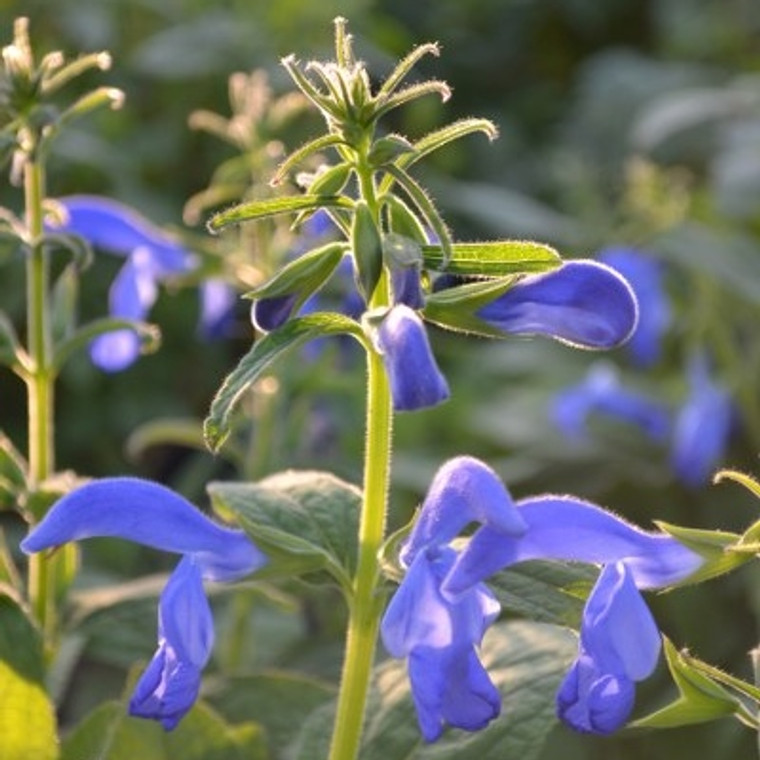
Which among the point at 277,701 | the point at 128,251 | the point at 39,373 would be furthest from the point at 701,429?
the point at 39,373

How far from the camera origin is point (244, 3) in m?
3.51

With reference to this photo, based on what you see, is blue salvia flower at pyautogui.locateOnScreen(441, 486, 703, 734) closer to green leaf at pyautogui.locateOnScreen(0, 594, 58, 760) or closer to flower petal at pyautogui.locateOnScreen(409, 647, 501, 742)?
flower petal at pyautogui.locateOnScreen(409, 647, 501, 742)

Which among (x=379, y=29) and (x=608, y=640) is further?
(x=379, y=29)

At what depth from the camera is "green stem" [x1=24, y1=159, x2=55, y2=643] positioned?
1.15 meters

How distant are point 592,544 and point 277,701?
449mm

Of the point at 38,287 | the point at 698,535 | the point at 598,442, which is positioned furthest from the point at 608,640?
the point at 598,442

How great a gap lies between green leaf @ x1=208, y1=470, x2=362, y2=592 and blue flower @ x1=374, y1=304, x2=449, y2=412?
0.58 ft

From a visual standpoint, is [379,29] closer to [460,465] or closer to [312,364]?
[312,364]

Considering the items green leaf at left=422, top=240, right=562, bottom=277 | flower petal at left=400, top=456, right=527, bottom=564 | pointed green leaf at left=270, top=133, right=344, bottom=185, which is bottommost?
flower petal at left=400, top=456, right=527, bottom=564

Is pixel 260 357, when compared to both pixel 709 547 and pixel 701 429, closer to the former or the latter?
pixel 709 547

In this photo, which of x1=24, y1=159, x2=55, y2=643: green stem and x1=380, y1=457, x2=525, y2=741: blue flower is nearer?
x1=380, y1=457, x2=525, y2=741: blue flower

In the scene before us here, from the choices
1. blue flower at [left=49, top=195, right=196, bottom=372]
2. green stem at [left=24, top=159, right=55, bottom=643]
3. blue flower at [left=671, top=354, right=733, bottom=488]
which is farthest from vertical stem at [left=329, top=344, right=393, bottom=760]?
blue flower at [left=671, top=354, right=733, bottom=488]

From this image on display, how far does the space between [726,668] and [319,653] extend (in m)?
0.66

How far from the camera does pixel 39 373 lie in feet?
3.94
